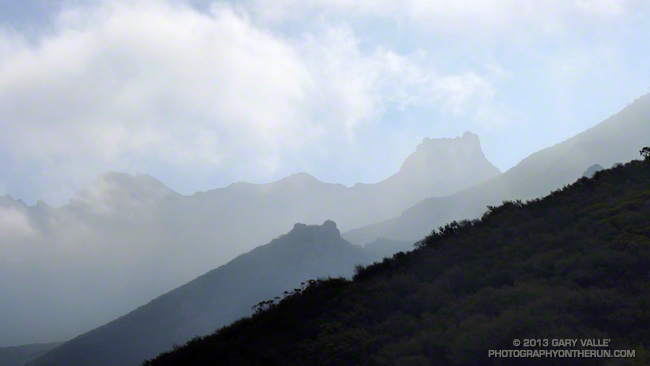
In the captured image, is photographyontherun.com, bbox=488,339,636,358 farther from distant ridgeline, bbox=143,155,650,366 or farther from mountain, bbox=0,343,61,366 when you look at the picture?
mountain, bbox=0,343,61,366

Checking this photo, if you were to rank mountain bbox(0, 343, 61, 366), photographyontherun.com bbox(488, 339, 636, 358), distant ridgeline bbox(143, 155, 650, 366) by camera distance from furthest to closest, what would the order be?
mountain bbox(0, 343, 61, 366), distant ridgeline bbox(143, 155, 650, 366), photographyontherun.com bbox(488, 339, 636, 358)

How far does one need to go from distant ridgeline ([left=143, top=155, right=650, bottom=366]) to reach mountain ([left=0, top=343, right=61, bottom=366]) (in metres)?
215

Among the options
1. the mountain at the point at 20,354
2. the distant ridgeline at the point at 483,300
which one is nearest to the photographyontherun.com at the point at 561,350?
the distant ridgeline at the point at 483,300

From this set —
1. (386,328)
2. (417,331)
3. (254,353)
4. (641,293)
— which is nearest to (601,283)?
(641,293)

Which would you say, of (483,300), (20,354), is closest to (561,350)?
(483,300)

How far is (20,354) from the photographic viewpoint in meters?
182

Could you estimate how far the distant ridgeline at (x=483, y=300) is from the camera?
22.0 feet

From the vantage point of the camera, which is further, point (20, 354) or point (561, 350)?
point (20, 354)

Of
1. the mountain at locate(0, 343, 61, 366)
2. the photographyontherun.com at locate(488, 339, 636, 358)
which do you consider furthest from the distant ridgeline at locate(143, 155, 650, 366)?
the mountain at locate(0, 343, 61, 366)

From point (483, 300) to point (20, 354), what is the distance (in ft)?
796

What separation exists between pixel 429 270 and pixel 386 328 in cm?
358

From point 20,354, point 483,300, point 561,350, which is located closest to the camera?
point 561,350

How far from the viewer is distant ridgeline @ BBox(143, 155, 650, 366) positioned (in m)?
6.72

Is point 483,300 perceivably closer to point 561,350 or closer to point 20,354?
point 561,350
